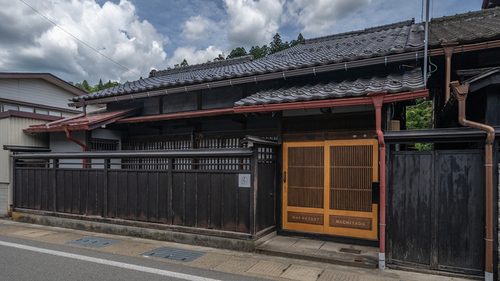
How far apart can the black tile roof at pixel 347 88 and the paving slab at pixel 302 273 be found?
3.33 meters

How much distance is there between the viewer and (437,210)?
5133 mm

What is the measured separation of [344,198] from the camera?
688cm

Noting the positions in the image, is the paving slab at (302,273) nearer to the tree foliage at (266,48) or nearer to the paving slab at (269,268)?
the paving slab at (269,268)

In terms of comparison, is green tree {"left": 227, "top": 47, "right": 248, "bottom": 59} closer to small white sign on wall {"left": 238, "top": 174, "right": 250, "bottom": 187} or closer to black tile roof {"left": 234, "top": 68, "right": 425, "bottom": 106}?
black tile roof {"left": 234, "top": 68, "right": 425, "bottom": 106}

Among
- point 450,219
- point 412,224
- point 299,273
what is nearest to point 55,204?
point 299,273

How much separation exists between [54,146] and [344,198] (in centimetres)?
1035

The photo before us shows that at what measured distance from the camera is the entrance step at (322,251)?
5.65m

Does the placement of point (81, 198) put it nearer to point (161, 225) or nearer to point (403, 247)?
point (161, 225)

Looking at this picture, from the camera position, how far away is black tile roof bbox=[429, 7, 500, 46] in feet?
21.6

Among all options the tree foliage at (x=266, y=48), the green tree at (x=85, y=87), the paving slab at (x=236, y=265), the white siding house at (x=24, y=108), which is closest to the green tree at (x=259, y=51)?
the tree foliage at (x=266, y=48)

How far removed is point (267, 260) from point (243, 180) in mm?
1791

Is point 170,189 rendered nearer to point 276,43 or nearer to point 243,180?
point 243,180

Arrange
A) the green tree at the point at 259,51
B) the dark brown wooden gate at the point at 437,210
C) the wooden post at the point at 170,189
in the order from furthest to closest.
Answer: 1. the green tree at the point at 259,51
2. the wooden post at the point at 170,189
3. the dark brown wooden gate at the point at 437,210

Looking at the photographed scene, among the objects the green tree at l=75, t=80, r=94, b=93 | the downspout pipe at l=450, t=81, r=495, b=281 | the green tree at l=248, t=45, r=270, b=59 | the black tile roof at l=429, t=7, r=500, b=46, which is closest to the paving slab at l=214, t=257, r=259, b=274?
the downspout pipe at l=450, t=81, r=495, b=281
